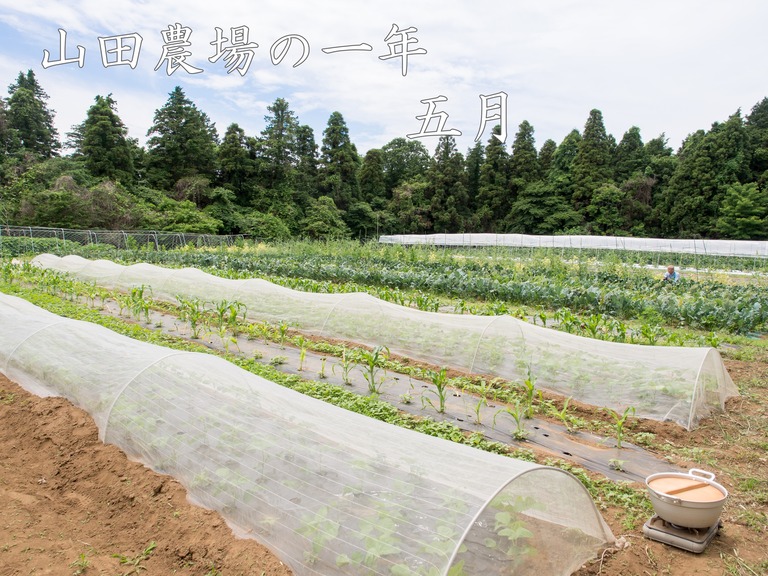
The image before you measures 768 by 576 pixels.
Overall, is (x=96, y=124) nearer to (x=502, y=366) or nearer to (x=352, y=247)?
(x=352, y=247)

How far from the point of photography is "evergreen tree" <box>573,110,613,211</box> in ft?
111

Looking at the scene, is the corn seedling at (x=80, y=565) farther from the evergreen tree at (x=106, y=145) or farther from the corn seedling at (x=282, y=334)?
the evergreen tree at (x=106, y=145)

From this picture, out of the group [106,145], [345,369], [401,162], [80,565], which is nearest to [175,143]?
[106,145]

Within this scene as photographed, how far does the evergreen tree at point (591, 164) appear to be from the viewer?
33719mm

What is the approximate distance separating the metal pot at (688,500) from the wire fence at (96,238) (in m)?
23.3

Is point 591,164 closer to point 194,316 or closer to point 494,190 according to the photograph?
point 494,190

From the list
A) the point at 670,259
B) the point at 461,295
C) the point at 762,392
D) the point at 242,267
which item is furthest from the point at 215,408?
the point at 670,259

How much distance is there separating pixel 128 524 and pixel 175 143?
36.3 meters

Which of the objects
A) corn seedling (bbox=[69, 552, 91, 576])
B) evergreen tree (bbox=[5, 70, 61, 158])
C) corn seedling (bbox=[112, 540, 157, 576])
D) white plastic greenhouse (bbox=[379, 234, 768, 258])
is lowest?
corn seedling (bbox=[112, 540, 157, 576])

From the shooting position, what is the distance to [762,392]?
527cm

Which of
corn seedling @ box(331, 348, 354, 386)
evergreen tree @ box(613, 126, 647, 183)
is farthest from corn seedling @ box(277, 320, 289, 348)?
evergreen tree @ box(613, 126, 647, 183)

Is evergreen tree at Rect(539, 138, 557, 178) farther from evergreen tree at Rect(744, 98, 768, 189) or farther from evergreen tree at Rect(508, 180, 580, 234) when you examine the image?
evergreen tree at Rect(744, 98, 768, 189)

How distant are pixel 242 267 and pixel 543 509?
1571 centimetres

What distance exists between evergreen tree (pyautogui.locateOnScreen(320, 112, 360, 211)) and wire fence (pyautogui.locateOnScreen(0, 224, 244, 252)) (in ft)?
39.8
